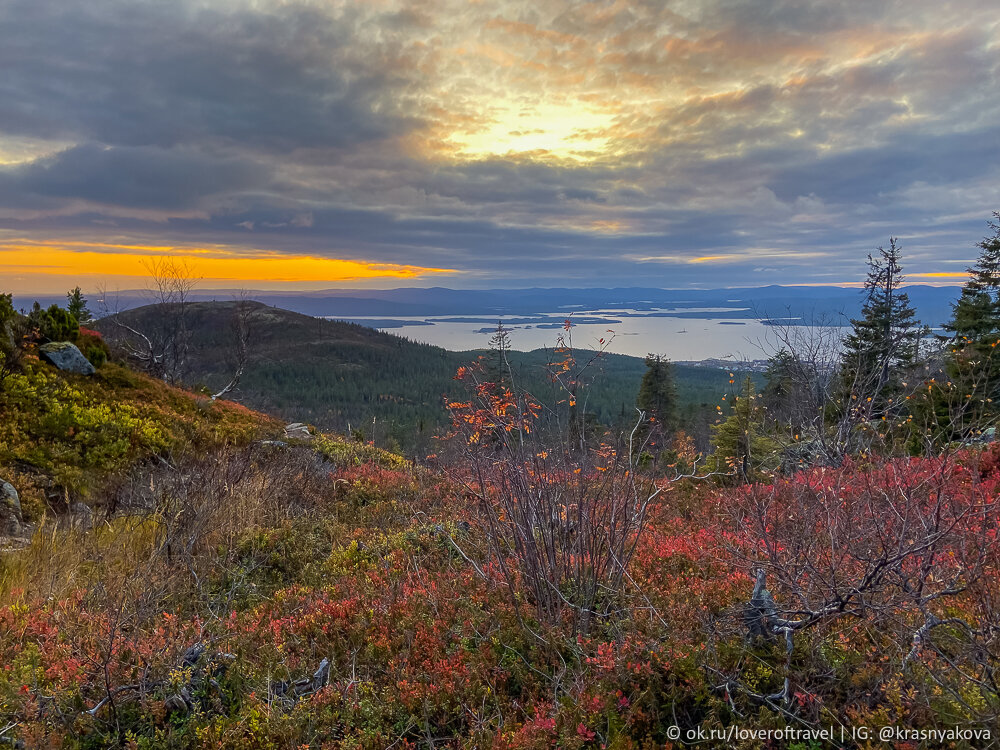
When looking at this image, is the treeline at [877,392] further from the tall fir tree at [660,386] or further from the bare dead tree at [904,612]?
the tall fir tree at [660,386]

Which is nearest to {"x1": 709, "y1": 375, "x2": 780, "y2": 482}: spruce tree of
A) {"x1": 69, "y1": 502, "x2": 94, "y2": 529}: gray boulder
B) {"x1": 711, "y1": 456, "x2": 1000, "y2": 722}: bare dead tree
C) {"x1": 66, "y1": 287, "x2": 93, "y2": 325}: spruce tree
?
{"x1": 711, "y1": 456, "x2": 1000, "y2": 722}: bare dead tree

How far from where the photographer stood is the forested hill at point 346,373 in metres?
69.2

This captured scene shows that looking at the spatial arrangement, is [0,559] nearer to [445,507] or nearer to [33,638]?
[33,638]

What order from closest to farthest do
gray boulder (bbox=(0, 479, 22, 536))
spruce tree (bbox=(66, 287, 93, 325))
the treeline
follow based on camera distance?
gray boulder (bbox=(0, 479, 22, 536)) < the treeline < spruce tree (bbox=(66, 287, 93, 325))

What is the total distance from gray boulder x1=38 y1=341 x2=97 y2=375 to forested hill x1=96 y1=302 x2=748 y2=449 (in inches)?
1286

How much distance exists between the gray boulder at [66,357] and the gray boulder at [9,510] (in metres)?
5.64

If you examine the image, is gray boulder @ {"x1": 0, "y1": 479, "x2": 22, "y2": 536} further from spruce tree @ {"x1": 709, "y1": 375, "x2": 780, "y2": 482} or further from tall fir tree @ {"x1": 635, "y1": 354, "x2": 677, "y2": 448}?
tall fir tree @ {"x1": 635, "y1": 354, "x2": 677, "y2": 448}

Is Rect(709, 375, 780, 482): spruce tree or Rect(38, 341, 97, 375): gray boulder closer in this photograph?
Rect(38, 341, 97, 375): gray boulder

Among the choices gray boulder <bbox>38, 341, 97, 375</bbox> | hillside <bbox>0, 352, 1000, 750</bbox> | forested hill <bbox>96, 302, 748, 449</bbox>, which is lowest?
forested hill <bbox>96, 302, 748, 449</bbox>

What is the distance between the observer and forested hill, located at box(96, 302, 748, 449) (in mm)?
69156

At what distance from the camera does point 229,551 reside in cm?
536

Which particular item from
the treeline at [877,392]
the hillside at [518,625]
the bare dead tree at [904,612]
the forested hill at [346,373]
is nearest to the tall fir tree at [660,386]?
the treeline at [877,392]

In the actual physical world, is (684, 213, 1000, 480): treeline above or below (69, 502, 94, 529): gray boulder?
above

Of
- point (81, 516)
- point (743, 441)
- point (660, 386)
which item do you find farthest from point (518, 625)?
point (660, 386)
